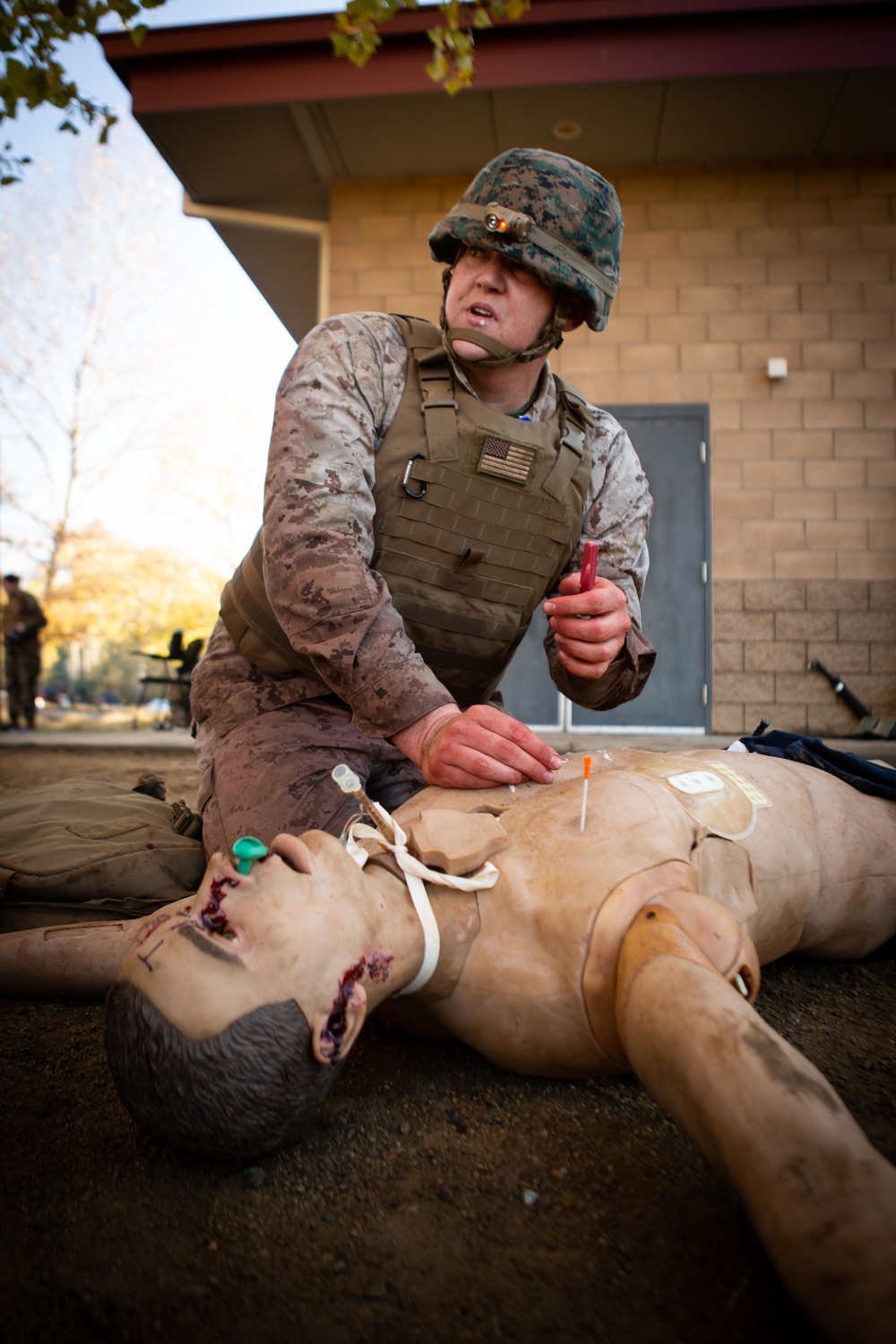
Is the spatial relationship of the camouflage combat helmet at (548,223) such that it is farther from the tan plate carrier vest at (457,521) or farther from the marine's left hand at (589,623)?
the marine's left hand at (589,623)

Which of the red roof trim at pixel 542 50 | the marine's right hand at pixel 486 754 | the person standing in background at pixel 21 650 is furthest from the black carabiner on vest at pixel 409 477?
the person standing in background at pixel 21 650

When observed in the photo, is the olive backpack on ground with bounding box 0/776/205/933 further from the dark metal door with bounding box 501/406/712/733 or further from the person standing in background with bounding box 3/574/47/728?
the person standing in background with bounding box 3/574/47/728

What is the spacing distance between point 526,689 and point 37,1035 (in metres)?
4.85

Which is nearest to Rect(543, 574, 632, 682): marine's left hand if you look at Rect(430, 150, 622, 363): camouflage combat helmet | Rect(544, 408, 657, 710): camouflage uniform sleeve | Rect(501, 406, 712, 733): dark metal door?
Rect(544, 408, 657, 710): camouflage uniform sleeve

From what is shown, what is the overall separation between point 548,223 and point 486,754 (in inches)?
52.1

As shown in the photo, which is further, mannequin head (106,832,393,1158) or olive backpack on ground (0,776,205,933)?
olive backpack on ground (0,776,205,933)

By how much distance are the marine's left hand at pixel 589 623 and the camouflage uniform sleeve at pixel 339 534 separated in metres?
0.33

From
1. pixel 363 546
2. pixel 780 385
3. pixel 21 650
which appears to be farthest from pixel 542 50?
pixel 21 650

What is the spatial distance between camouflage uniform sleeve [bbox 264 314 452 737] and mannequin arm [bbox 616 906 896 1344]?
788mm

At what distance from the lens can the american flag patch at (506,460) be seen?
2084 mm

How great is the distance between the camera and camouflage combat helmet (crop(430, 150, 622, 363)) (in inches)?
80.0

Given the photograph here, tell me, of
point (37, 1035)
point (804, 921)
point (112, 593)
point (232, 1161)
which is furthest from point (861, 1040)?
point (112, 593)

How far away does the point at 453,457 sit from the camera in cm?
207

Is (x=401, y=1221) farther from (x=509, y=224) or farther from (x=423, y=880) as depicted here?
(x=509, y=224)
